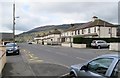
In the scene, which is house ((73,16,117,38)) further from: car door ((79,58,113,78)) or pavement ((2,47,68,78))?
car door ((79,58,113,78))

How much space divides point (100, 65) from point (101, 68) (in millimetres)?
137

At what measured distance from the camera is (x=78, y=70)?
24.9 ft

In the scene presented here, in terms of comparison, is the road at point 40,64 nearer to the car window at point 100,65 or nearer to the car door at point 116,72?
the car window at point 100,65

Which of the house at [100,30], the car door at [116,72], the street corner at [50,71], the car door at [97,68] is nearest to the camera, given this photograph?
the car door at [116,72]

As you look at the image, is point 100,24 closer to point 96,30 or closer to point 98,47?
point 96,30

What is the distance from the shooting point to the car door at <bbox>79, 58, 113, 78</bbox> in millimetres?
6284

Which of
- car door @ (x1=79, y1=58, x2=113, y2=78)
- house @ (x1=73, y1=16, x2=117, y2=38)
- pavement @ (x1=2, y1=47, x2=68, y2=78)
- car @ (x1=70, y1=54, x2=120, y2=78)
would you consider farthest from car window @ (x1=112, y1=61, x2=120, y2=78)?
house @ (x1=73, y1=16, x2=117, y2=38)

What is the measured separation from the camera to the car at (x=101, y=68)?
5.88 meters

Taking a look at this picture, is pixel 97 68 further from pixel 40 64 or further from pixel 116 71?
pixel 40 64

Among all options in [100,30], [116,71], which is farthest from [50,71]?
[100,30]

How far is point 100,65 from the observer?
6.72 m

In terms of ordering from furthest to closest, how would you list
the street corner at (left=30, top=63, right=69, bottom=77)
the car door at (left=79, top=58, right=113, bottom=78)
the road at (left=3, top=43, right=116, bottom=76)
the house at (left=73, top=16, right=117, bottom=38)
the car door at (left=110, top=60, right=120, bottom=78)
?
the house at (left=73, top=16, right=117, bottom=38)
the road at (left=3, top=43, right=116, bottom=76)
the street corner at (left=30, top=63, right=69, bottom=77)
the car door at (left=79, top=58, right=113, bottom=78)
the car door at (left=110, top=60, right=120, bottom=78)

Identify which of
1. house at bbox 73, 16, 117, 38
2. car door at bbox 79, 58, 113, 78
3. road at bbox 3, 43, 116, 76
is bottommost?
road at bbox 3, 43, 116, 76

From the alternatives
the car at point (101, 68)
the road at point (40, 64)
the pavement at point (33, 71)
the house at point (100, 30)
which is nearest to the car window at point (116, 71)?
the car at point (101, 68)
